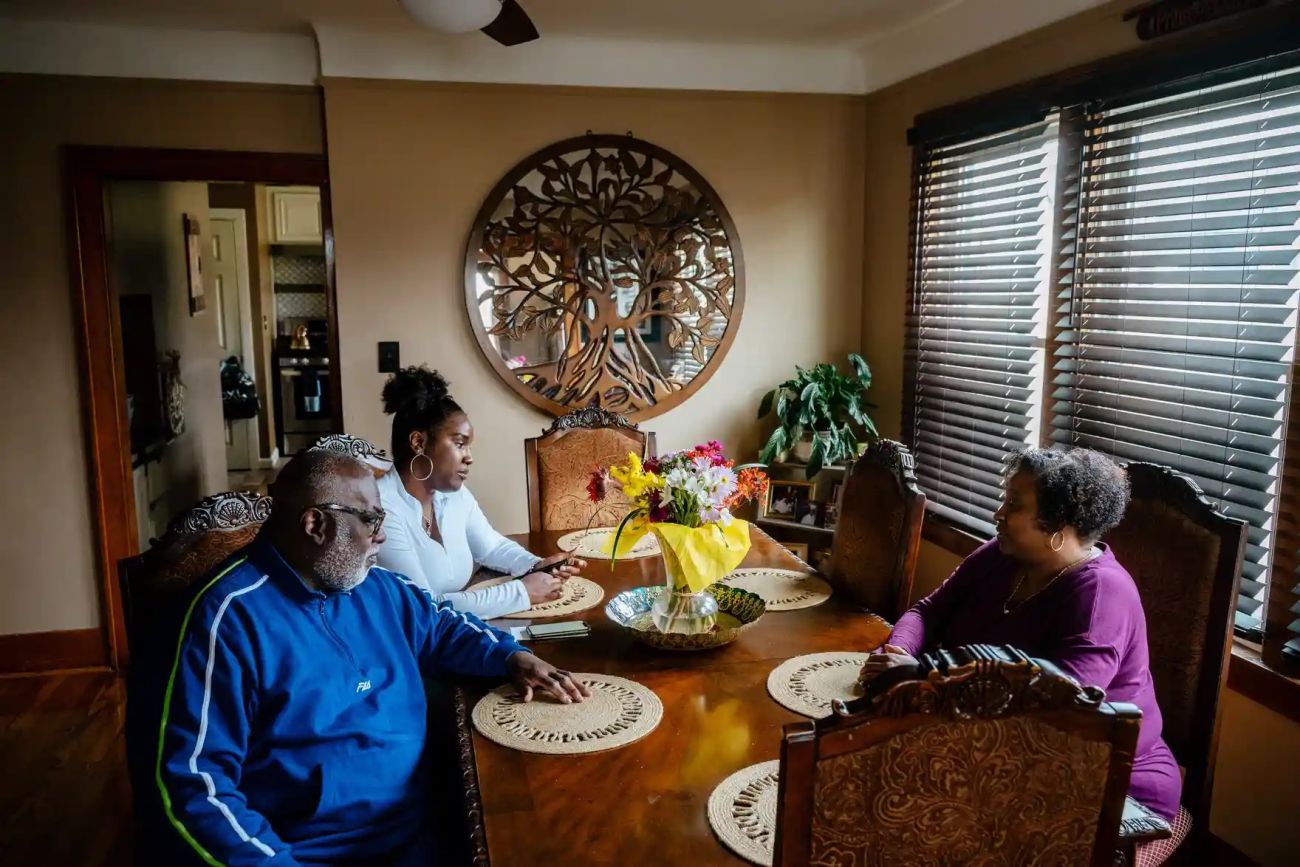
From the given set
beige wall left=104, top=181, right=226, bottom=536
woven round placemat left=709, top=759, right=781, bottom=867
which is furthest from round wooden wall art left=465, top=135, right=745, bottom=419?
woven round placemat left=709, top=759, right=781, bottom=867

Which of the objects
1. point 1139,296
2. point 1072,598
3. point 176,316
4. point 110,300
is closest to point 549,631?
point 1072,598

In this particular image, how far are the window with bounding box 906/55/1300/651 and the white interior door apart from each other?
546 cm

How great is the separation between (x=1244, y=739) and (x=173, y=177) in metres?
3.82

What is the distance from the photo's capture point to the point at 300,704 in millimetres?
1422

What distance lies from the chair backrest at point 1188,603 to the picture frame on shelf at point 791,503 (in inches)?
68.7

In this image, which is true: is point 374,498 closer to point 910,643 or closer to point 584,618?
point 584,618

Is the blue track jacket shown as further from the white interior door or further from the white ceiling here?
the white interior door

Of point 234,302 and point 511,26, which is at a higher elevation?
point 511,26

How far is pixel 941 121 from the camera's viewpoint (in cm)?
325

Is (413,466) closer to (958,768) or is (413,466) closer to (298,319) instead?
(958,768)

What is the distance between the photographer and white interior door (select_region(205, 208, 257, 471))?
6855 mm

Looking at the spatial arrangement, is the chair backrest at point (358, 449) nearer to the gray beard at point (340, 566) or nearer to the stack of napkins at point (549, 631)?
the stack of napkins at point (549, 631)

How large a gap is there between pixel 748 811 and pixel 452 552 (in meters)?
1.24

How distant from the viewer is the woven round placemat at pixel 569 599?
6.95 feet
